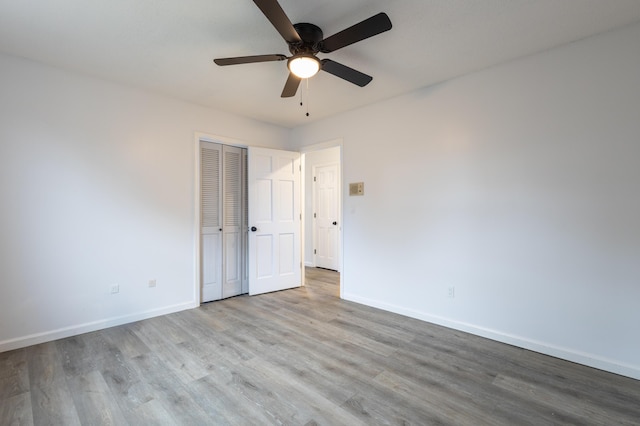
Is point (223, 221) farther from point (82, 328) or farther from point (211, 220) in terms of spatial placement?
point (82, 328)

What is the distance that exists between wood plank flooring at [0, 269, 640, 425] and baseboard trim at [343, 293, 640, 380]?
8 centimetres

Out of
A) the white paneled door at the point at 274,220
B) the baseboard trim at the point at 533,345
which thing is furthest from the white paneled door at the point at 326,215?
the baseboard trim at the point at 533,345

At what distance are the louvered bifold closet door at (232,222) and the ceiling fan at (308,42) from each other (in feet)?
6.41

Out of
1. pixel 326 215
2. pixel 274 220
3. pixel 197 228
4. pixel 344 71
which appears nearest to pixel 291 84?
pixel 344 71

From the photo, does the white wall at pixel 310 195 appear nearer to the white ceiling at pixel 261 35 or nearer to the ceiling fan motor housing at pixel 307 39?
the white ceiling at pixel 261 35

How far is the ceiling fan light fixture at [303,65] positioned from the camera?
6.83 ft

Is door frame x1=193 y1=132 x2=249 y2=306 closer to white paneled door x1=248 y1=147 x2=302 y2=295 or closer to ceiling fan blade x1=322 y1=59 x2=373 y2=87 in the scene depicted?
white paneled door x1=248 y1=147 x2=302 y2=295

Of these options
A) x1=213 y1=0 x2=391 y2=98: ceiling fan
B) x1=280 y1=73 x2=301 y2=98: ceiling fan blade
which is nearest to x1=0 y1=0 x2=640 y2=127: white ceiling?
x1=213 y1=0 x2=391 y2=98: ceiling fan

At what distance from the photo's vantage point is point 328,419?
5.67 feet

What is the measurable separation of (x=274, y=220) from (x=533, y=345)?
3.33 m

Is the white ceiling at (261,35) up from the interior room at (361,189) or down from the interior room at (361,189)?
up

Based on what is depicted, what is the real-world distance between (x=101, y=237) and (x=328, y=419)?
9.29 feet

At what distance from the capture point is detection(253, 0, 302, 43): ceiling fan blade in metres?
1.56

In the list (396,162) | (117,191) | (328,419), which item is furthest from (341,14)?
(117,191)
